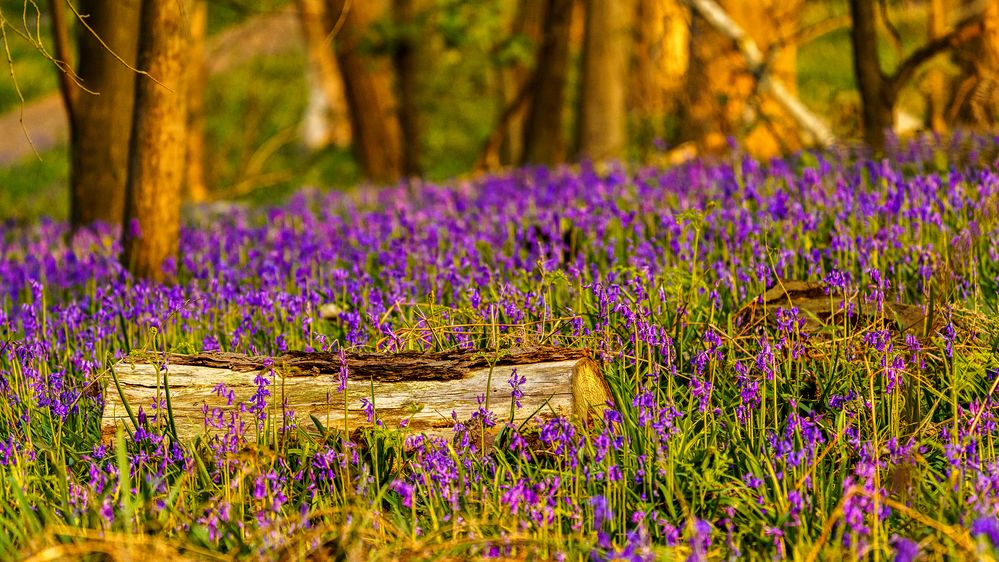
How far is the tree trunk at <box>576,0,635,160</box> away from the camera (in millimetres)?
10969

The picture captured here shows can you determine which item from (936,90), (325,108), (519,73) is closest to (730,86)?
(936,90)

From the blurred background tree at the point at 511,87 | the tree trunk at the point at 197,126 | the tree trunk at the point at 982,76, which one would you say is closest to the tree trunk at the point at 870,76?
the blurred background tree at the point at 511,87

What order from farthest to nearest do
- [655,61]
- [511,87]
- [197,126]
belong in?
1. [511,87]
2. [197,126]
3. [655,61]

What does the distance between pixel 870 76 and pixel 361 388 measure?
5.22 meters

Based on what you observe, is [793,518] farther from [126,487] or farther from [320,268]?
[320,268]

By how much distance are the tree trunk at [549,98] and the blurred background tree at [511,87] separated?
2cm

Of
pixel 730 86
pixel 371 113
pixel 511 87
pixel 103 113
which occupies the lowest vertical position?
pixel 103 113

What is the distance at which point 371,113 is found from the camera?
44.7ft

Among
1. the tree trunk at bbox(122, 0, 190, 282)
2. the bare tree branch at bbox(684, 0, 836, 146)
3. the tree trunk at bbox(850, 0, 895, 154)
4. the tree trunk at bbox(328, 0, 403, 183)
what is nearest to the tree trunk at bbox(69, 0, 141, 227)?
the tree trunk at bbox(122, 0, 190, 282)

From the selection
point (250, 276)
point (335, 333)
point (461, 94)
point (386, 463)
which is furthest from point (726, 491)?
point (461, 94)

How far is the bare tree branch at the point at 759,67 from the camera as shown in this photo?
9.15 m

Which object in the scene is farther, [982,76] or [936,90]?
[936,90]

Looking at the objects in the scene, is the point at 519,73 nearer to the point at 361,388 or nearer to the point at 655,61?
the point at 655,61

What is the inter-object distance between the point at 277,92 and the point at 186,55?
18260 mm
